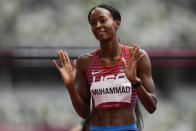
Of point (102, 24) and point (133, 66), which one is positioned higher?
point (102, 24)

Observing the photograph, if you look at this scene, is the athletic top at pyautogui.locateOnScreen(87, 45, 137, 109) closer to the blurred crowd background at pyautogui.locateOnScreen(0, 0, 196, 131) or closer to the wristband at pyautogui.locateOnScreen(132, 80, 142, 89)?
the wristband at pyautogui.locateOnScreen(132, 80, 142, 89)

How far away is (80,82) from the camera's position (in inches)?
135

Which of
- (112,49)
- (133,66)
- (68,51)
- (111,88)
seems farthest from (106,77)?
(68,51)

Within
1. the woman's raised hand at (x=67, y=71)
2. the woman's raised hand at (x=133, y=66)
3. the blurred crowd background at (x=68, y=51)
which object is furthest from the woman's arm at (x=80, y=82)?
the blurred crowd background at (x=68, y=51)

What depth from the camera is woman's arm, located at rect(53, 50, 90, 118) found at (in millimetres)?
3158

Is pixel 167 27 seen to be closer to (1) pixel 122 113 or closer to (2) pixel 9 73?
(2) pixel 9 73

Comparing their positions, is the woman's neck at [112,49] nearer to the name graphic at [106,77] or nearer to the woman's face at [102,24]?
the woman's face at [102,24]

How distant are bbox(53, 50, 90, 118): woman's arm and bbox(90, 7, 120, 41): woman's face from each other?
0.28 metres

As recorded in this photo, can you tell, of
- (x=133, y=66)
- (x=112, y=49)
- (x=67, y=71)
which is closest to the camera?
(x=133, y=66)

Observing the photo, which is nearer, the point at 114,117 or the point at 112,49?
the point at 114,117

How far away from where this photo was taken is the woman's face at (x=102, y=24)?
3.22m

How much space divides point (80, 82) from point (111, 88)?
1.06ft

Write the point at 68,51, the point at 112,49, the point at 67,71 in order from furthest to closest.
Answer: the point at 68,51, the point at 112,49, the point at 67,71

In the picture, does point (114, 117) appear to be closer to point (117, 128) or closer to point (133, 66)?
point (117, 128)
